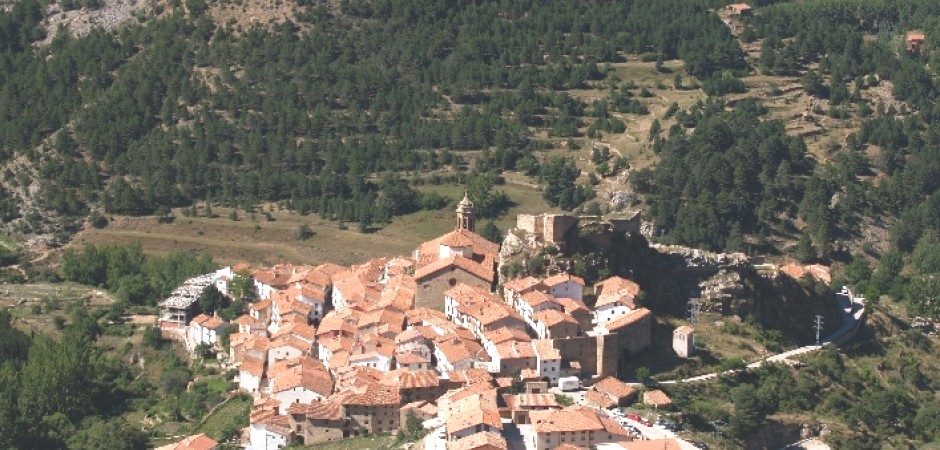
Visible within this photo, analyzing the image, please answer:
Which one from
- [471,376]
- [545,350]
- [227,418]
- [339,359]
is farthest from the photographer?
[227,418]

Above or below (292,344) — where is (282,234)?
below

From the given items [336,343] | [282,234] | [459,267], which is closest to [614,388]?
[459,267]

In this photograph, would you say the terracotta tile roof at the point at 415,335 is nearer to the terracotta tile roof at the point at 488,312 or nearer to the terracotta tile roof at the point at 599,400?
the terracotta tile roof at the point at 488,312

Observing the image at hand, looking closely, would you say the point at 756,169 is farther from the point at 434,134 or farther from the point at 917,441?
the point at 917,441

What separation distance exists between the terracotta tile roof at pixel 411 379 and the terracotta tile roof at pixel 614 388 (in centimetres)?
719

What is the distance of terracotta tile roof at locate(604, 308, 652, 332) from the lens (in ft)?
233

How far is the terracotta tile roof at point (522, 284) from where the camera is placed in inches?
2886

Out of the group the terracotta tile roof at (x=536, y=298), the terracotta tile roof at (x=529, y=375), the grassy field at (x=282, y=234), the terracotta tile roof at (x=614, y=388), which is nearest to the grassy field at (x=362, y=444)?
the terracotta tile roof at (x=529, y=375)

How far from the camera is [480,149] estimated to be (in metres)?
122

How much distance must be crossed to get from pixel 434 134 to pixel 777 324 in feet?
155

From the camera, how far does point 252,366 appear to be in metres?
75.9

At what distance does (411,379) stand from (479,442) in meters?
9.32

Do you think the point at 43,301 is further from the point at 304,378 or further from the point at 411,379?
the point at 411,379

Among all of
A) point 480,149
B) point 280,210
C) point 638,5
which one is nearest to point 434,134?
point 480,149
